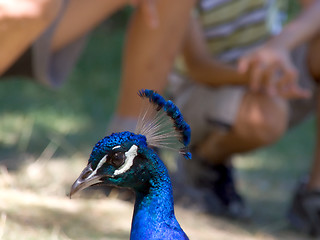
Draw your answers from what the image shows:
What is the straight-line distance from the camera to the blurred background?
1.85 m

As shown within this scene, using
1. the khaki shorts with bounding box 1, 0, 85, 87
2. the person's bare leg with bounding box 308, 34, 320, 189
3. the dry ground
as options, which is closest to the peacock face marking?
the dry ground

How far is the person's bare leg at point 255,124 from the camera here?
223 centimetres

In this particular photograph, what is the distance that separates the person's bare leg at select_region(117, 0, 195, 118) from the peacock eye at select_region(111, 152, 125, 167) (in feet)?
3.56

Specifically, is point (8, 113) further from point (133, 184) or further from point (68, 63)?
point (133, 184)

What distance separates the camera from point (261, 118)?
2219 millimetres

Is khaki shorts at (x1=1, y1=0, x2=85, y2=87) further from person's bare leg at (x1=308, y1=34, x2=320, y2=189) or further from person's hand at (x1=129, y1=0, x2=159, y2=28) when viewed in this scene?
person's bare leg at (x1=308, y1=34, x2=320, y2=189)

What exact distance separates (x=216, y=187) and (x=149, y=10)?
0.77m

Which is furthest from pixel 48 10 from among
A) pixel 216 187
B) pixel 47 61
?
pixel 216 187

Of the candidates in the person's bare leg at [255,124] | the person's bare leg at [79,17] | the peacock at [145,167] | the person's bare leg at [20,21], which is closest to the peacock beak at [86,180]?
the peacock at [145,167]

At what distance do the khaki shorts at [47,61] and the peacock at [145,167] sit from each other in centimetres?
88

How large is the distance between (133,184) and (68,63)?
3.61 feet

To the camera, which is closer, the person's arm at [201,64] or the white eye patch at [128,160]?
the white eye patch at [128,160]

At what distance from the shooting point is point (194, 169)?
98.6 inches

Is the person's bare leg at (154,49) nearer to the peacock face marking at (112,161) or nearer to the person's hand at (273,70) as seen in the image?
the person's hand at (273,70)
